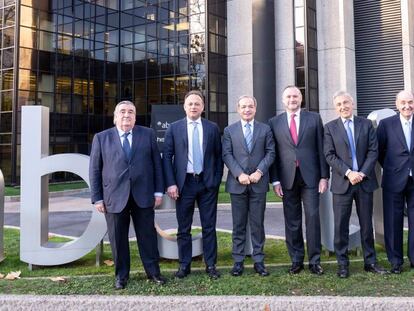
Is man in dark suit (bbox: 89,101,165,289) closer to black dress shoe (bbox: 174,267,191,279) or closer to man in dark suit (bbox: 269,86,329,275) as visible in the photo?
black dress shoe (bbox: 174,267,191,279)

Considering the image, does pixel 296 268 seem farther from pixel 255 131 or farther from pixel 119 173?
pixel 119 173

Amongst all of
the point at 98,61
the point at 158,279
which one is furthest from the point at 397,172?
the point at 98,61

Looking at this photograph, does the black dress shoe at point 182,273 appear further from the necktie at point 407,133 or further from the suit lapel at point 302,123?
the necktie at point 407,133

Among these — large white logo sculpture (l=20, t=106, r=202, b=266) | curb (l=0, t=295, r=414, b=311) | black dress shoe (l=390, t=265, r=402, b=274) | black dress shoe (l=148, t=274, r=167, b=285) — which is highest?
large white logo sculpture (l=20, t=106, r=202, b=266)

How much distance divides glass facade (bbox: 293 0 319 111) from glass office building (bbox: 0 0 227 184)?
4.49 meters

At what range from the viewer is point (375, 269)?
5.32m

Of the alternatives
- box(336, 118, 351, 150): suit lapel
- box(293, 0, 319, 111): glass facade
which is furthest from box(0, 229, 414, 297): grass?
box(293, 0, 319, 111): glass facade

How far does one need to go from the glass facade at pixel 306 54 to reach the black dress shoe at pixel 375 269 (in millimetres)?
21870

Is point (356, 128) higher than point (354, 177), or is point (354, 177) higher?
point (356, 128)

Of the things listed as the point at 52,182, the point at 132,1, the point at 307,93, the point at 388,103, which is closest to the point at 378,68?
the point at 388,103

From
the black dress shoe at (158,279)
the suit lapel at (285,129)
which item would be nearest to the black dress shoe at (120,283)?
the black dress shoe at (158,279)

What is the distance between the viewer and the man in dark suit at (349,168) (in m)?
5.23

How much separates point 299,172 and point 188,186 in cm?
134

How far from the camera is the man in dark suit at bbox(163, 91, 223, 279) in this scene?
209 inches
